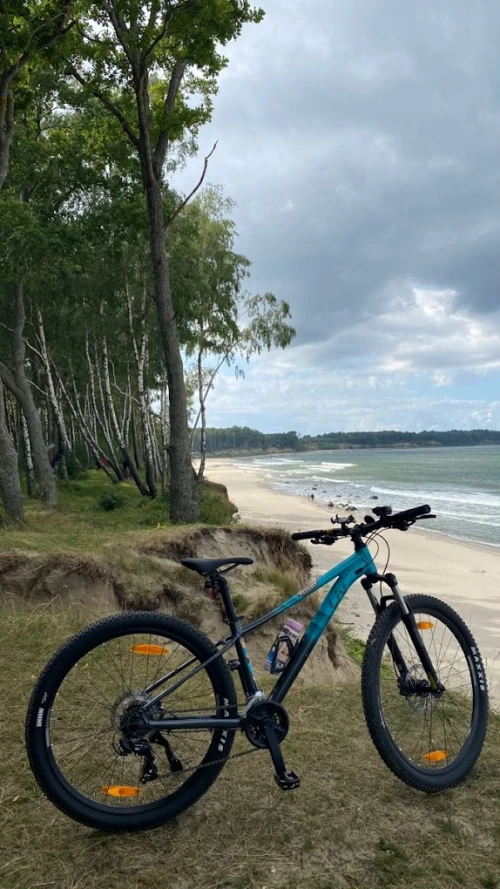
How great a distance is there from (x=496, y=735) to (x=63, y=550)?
5.30 metres

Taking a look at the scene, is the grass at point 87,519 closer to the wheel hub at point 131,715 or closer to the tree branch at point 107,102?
the wheel hub at point 131,715

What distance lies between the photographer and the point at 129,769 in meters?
2.89

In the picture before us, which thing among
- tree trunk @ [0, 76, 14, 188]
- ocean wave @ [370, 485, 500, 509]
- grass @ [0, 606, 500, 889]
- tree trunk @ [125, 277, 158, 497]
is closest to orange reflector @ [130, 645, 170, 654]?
grass @ [0, 606, 500, 889]

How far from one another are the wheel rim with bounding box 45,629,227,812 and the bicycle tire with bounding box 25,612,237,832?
0.02 metres

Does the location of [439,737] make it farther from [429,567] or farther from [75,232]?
[429,567]

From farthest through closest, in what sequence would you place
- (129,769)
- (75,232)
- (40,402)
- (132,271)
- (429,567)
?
(40,402) → (132,271) → (429,567) → (75,232) → (129,769)

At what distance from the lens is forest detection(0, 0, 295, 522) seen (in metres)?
10.7

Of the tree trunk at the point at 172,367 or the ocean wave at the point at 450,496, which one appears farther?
the ocean wave at the point at 450,496

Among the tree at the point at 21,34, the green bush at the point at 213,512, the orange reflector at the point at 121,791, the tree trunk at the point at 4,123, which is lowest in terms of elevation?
the green bush at the point at 213,512

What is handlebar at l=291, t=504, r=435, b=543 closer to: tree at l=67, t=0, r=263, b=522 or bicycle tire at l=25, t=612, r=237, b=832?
bicycle tire at l=25, t=612, r=237, b=832

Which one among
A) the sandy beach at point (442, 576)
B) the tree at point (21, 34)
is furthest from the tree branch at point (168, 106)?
the sandy beach at point (442, 576)

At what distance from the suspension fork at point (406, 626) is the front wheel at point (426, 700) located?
2 cm

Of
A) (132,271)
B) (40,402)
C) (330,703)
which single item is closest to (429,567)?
(132,271)

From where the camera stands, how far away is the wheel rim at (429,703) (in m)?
3.18
